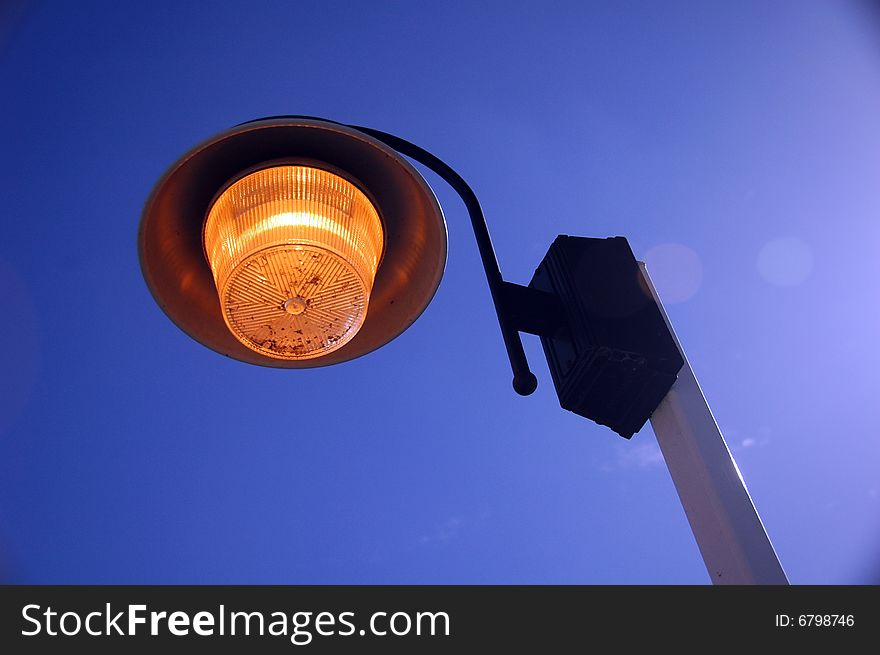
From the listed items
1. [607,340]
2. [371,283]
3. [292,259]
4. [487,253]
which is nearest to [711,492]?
[607,340]

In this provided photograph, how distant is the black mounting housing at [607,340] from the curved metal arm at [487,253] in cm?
15

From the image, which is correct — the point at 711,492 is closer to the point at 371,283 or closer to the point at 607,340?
the point at 607,340

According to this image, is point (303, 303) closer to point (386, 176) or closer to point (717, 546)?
point (386, 176)

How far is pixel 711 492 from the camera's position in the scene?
1.19m

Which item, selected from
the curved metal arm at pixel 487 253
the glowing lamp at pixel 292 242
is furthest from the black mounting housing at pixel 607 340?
the glowing lamp at pixel 292 242

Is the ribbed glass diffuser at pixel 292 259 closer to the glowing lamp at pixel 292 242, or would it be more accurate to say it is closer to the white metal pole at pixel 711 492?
the glowing lamp at pixel 292 242

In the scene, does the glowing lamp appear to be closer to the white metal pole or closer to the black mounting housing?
the black mounting housing

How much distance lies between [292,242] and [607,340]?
67cm

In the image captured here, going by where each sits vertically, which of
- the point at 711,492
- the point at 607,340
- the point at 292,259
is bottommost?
the point at 711,492

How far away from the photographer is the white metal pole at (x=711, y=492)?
1.11 m

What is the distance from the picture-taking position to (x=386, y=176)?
5.24 feet

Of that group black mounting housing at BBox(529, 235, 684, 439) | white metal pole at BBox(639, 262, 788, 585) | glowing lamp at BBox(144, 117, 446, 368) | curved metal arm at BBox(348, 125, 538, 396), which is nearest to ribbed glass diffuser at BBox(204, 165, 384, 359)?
glowing lamp at BBox(144, 117, 446, 368)

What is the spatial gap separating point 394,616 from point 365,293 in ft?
2.40

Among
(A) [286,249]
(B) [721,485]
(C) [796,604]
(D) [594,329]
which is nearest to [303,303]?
(A) [286,249]
